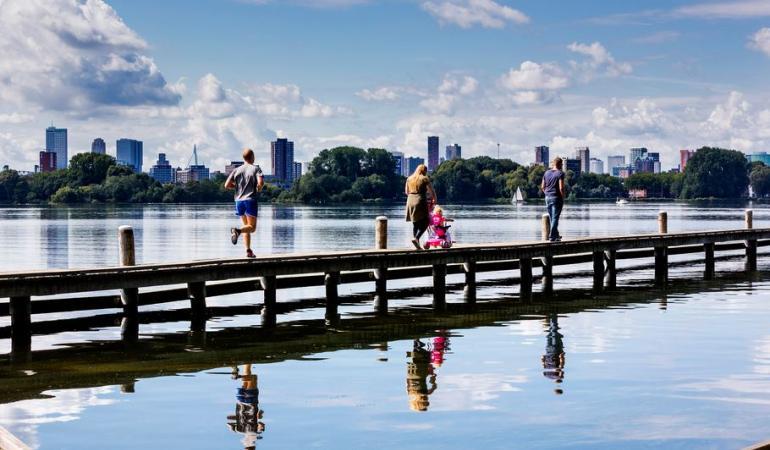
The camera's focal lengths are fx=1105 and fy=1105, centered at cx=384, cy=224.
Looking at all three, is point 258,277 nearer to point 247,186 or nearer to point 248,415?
point 247,186

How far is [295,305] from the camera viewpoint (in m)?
27.5

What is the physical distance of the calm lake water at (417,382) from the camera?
1251 centimetres

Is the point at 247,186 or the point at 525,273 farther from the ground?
the point at 247,186

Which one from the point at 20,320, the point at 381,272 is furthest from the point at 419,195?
the point at 20,320

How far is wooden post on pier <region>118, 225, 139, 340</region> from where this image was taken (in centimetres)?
2194

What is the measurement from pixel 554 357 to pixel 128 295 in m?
9.13

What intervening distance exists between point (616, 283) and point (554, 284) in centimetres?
195

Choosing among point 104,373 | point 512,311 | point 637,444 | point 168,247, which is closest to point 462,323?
point 512,311

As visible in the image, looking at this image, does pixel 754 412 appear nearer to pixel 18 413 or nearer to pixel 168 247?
pixel 18 413

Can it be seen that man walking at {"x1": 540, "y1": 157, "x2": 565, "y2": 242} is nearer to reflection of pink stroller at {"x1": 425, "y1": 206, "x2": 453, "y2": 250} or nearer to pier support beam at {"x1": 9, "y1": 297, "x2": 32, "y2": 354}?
reflection of pink stroller at {"x1": 425, "y1": 206, "x2": 453, "y2": 250}

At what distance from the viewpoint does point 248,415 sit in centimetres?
1348

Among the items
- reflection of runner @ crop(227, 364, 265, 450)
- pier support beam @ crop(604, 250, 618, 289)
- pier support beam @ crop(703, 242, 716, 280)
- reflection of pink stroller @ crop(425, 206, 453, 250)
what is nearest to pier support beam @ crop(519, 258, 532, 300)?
pier support beam @ crop(604, 250, 618, 289)

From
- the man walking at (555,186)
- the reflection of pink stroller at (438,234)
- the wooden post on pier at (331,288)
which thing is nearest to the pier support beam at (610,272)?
the man walking at (555,186)

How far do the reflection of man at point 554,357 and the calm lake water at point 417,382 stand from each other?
0.04 m
